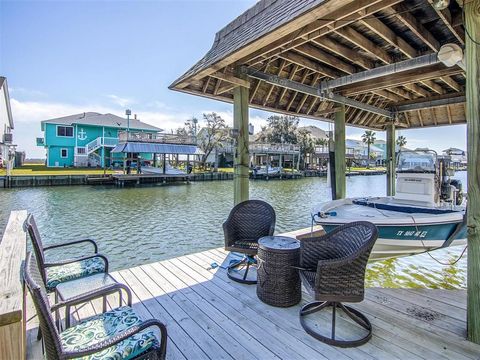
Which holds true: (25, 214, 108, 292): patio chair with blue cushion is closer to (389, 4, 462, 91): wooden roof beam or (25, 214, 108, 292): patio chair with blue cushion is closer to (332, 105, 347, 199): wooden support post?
(389, 4, 462, 91): wooden roof beam

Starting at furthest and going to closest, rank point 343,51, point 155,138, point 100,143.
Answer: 1. point 100,143
2. point 155,138
3. point 343,51

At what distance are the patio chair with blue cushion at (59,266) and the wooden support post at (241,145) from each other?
2.07 meters

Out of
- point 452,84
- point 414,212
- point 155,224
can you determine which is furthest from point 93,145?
point 414,212

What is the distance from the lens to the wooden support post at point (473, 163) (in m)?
2.06

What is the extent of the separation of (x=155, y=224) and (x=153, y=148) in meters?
14.8

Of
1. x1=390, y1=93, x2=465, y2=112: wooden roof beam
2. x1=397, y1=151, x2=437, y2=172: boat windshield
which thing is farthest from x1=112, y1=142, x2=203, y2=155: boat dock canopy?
x1=397, y1=151, x2=437, y2=172: boat windshield

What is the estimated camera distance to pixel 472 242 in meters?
2.10

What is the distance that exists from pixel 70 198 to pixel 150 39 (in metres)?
10.3

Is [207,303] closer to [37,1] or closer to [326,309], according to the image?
[326,309]

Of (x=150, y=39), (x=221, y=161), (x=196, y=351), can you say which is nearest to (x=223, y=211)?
(x=150, y=39)

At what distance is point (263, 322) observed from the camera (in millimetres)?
2354

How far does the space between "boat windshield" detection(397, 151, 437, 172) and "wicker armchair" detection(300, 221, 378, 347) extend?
319cm

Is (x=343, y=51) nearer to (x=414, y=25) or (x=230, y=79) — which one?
(x=414, y=25)

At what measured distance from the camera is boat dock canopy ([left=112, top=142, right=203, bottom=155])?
→ 21.5 m
